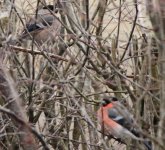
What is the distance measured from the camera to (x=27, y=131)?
2.40 metres

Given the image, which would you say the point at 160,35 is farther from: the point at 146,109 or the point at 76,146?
the point at 76,146

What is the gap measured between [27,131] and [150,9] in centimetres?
81

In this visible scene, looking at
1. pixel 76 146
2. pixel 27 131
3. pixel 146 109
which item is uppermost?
pixel 27 131

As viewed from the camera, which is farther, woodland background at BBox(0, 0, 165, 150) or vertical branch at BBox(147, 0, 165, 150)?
woodland background at BBox(0, 0, 165, 150)

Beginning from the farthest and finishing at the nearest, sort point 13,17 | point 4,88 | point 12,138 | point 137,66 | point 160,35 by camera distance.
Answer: point 13,17
point 12,138
point 137,66
point 4,88
point 160,35

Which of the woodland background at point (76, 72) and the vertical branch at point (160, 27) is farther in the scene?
the woodland background at point (76, 72)

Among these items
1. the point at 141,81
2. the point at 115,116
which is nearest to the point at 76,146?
the point at 115,116

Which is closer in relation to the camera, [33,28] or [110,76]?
[110,76]

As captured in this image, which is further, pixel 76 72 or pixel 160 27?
pixel 76 72

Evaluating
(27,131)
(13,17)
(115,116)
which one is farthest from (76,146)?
(27,131)

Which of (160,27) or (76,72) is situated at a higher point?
(160,27)

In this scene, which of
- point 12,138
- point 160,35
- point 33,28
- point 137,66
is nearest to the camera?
point 160,35

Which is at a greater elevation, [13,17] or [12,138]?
[13,17]

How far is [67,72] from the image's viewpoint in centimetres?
542
